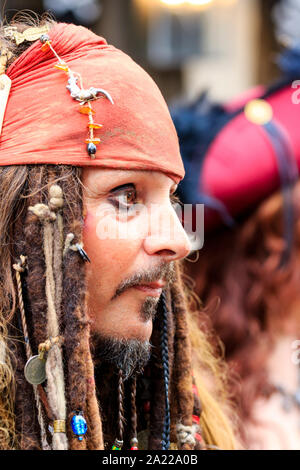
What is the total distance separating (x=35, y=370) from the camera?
171 cm

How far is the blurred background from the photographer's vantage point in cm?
837

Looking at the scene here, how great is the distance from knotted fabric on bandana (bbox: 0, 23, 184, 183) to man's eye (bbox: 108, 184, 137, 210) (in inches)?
2.6

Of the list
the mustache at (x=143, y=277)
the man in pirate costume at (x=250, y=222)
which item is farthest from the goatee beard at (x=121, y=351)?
the man in pirate costume at (x=250, y=222)

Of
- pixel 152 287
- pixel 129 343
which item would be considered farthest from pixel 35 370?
pixel 152 287

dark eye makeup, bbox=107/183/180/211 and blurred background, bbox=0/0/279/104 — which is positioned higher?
blurred background, bbox=0/0/279/104

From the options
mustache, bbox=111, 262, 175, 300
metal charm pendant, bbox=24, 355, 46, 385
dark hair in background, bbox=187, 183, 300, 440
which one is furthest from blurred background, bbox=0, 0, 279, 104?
metal charm pendant, bbox=24, 355, 46, 385

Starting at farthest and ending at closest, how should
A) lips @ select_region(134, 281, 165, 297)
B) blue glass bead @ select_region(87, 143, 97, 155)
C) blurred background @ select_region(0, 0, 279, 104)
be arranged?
blurred background @ select_region(0, 0, 279, 104)
lips @ select_region(134, 281, 165, 297)
blue glass bead @ select_region(87, 143, 97, 155)

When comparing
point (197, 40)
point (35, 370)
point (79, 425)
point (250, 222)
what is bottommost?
point (79, 425)

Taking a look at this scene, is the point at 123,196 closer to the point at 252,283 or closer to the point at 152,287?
the point at 152,287

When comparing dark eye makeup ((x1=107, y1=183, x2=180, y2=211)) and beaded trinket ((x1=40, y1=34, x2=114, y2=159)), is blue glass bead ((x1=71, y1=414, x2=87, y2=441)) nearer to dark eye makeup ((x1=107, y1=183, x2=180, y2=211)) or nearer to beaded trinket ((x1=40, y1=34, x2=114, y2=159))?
dark eye makeup ((x1=107, y1=183, x2=180, y2=211))

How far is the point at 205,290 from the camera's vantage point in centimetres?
354

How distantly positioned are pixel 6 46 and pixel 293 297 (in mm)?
2074

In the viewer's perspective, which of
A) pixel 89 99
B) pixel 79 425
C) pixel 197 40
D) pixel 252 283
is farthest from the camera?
pixel 197 40

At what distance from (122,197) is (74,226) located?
16 cm
